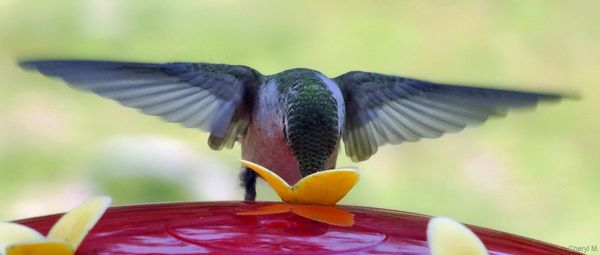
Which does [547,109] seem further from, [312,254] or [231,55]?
[312,254]

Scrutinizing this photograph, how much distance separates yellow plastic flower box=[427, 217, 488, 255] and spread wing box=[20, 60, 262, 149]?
0.85 m

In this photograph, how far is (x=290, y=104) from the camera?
182 centimetres

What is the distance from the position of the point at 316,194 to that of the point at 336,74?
3.07m

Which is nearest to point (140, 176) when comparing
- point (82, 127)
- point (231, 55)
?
point (82, 127)

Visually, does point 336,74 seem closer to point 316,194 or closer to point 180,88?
point 180,88

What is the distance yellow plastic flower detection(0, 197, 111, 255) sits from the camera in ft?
3.02

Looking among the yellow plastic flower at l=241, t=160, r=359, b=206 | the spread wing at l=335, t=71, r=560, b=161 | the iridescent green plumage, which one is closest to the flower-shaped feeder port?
the yellow plastic flower at l=241, t=160, r=359, b=206

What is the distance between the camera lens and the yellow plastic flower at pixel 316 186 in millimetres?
1208

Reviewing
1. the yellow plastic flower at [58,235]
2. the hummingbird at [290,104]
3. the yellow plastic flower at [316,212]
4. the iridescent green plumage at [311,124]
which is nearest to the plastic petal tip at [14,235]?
the yellow plastic flower at [58,235]

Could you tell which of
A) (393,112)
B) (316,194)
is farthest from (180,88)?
(316,194)

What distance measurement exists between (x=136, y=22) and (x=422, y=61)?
1.26 meters

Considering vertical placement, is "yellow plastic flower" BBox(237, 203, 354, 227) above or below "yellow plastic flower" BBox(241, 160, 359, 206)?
below

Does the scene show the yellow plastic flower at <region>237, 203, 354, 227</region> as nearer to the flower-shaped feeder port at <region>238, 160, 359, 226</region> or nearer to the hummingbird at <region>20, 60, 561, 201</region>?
the flower-shaped feeder port at <region>238, 160, 359, 226</region>

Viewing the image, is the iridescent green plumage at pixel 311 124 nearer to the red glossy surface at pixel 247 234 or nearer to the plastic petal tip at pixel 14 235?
the red glossy surface at pixel 247 234
